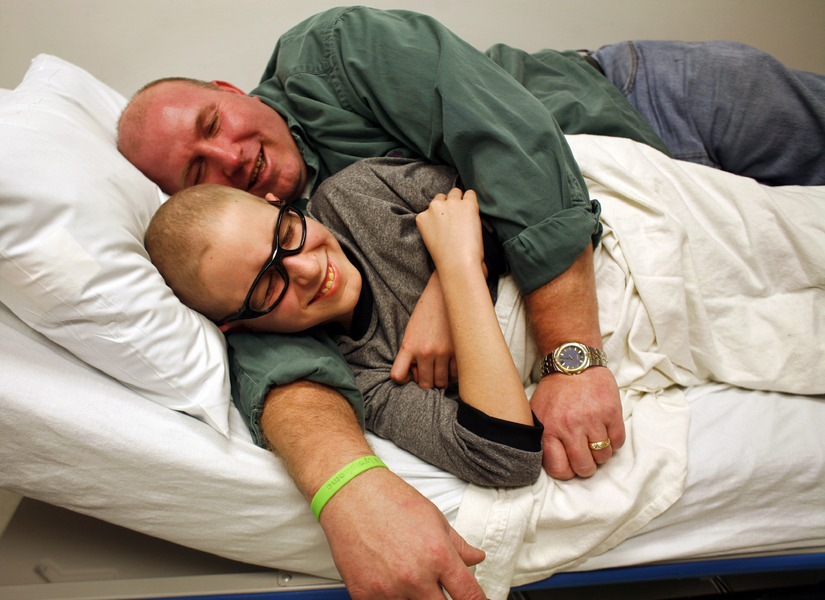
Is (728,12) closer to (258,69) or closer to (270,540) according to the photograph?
(258,69)

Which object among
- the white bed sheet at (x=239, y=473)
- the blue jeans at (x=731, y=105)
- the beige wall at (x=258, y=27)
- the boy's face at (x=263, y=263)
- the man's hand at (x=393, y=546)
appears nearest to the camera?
the man's hand at (x=393, y=546)

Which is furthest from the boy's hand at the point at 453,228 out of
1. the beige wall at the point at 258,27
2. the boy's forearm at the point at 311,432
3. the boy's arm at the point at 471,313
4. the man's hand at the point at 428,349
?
the beige wall at the point at 258,27

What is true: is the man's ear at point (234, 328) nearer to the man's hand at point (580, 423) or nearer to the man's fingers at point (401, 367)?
the man's fingers at point (401, 367)

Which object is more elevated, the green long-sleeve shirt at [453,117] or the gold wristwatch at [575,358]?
the green long-sleeve shirt at [453,117]

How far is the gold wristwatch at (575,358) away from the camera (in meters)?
1.03

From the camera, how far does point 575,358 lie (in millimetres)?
1037

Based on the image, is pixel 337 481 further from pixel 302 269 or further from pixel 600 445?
pixel 600 445

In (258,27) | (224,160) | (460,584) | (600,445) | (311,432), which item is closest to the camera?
(460,584)

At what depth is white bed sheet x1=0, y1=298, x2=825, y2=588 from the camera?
2.71ft

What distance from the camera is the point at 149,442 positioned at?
33.3 inches

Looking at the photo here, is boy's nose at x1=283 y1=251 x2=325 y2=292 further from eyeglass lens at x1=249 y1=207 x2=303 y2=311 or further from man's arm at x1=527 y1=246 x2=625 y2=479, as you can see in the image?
man's arm at x1=527 y1=246 x2=625 y2=479

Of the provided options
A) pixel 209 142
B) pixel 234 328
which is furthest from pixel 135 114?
pixel 234 328

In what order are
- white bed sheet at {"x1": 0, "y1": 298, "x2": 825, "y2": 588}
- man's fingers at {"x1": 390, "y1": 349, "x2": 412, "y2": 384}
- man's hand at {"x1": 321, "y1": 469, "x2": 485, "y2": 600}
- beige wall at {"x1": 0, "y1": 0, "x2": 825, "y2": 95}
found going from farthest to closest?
beige wall at {"x1": 0, "y1": 0, "x2": 825, "y2": 95}
man's fingers at {"x1": 390, "y1": 349, "x2": 412, "y2": 384}
white bed sheet at {"x1": 0, "y1": 298, "x2": 825, "y2": 588}
man's hand at {"x1": 321, "y1": 469, "x2": 485, "y2": 600}

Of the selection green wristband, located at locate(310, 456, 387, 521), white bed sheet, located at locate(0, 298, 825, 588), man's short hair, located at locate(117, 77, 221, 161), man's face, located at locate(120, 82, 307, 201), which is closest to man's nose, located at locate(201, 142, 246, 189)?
man's face, located at locate(120, 82, 307, 201)
